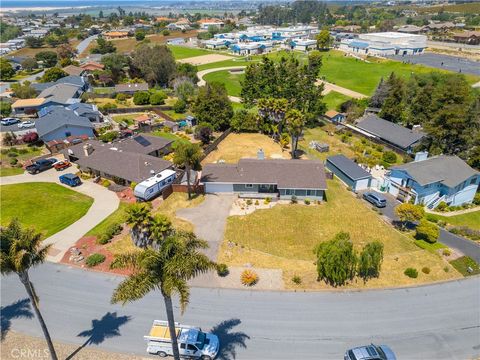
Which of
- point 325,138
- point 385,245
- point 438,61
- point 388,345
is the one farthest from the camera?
point 438,61

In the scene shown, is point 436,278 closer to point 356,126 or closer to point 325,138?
point 325,138

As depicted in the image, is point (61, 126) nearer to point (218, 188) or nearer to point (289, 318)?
point (218, 188)

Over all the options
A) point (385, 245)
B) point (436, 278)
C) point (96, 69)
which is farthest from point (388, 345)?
point (96, 69)

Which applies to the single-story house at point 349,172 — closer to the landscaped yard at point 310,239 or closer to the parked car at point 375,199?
the parked car at point 375,199

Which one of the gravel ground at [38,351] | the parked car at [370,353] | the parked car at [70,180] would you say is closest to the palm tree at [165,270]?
the gravel ground at [38,351]

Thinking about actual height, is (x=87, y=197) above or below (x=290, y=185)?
below

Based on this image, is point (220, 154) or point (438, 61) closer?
point (220, 154)

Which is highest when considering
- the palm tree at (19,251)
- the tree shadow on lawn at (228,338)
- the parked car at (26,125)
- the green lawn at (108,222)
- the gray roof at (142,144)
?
the palm tree at (19,251)

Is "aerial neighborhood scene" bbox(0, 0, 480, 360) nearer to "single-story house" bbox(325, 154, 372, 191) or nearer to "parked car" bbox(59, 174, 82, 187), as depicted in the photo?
"single-story house" bbox(325, 154, 372, 191)
